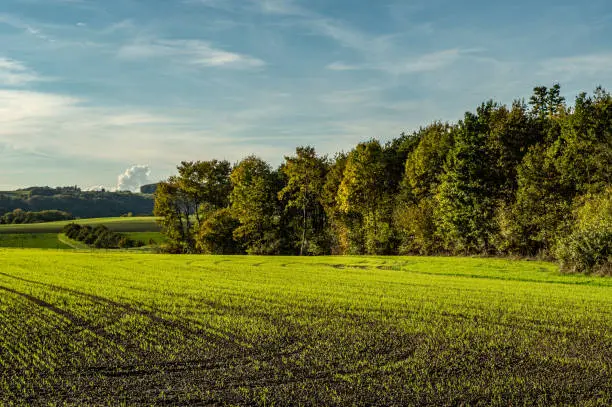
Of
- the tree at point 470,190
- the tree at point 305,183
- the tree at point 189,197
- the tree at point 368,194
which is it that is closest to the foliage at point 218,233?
the tree at point 189,197

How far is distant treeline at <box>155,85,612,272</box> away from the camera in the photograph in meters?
45.2

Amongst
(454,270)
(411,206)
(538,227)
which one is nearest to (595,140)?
(538,227)

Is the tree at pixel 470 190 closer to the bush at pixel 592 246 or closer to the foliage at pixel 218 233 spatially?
the bush at pixel 592 246

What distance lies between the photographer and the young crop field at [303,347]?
9562mm

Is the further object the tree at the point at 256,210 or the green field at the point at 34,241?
the green field at the point at 34,241

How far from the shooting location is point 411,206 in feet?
205

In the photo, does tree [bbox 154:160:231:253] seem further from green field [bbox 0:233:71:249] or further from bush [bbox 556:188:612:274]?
bush [bbox 556:188:612:274]

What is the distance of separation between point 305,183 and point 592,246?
4426 centimetres

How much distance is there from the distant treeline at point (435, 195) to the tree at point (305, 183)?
0.17 metres

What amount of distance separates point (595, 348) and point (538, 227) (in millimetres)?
38486

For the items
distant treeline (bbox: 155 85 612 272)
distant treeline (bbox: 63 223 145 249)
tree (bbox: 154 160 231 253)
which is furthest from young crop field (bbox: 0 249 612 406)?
distant treeline (bbox: 63 223 145 249)

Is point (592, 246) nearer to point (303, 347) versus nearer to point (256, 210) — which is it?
point (303, 347)

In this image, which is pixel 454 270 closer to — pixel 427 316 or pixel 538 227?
pixel 538 227

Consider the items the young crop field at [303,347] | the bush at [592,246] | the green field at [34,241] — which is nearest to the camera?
the young crop field at [303,347]
